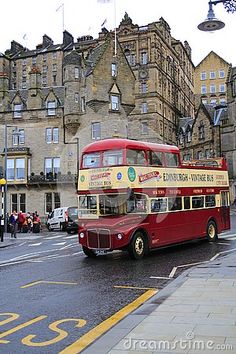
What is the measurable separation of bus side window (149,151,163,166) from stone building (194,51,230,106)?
9062 cm

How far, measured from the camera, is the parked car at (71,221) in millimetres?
34531

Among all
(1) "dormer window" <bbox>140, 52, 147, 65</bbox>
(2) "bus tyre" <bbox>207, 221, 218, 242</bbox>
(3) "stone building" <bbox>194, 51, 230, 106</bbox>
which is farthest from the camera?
(3) "stone building" <bbox>194, 51, 230, 106</bbox>

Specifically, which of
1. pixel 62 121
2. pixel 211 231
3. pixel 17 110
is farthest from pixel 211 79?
pixel 211 231

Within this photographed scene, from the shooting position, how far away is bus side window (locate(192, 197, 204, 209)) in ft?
68.3

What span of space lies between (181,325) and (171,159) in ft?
42.1

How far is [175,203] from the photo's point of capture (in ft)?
63.7

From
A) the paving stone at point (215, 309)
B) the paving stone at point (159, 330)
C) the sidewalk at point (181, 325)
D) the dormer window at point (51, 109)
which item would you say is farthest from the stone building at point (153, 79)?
the paving stone at point (159, 330)

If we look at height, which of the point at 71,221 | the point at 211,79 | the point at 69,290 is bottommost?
the point at 69,290

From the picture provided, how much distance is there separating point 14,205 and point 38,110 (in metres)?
10.8

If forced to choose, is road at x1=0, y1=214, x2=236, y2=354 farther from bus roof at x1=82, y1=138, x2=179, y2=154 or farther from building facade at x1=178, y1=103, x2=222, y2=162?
building facade at x1=178, y1=103, x2=222, y2=162

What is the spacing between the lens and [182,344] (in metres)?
5.95

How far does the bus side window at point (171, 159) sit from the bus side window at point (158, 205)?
156 centimetres

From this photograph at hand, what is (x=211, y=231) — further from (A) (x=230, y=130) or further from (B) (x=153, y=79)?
(B) (x=153, y=79)

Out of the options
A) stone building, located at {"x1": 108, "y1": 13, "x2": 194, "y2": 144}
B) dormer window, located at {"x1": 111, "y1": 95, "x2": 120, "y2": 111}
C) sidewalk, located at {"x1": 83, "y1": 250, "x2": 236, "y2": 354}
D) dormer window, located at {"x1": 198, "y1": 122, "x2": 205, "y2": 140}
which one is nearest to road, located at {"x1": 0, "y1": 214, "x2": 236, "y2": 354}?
sidewalk, located at {"x1": 83, "y1": 250, "x2": 236, "y2": 354}
